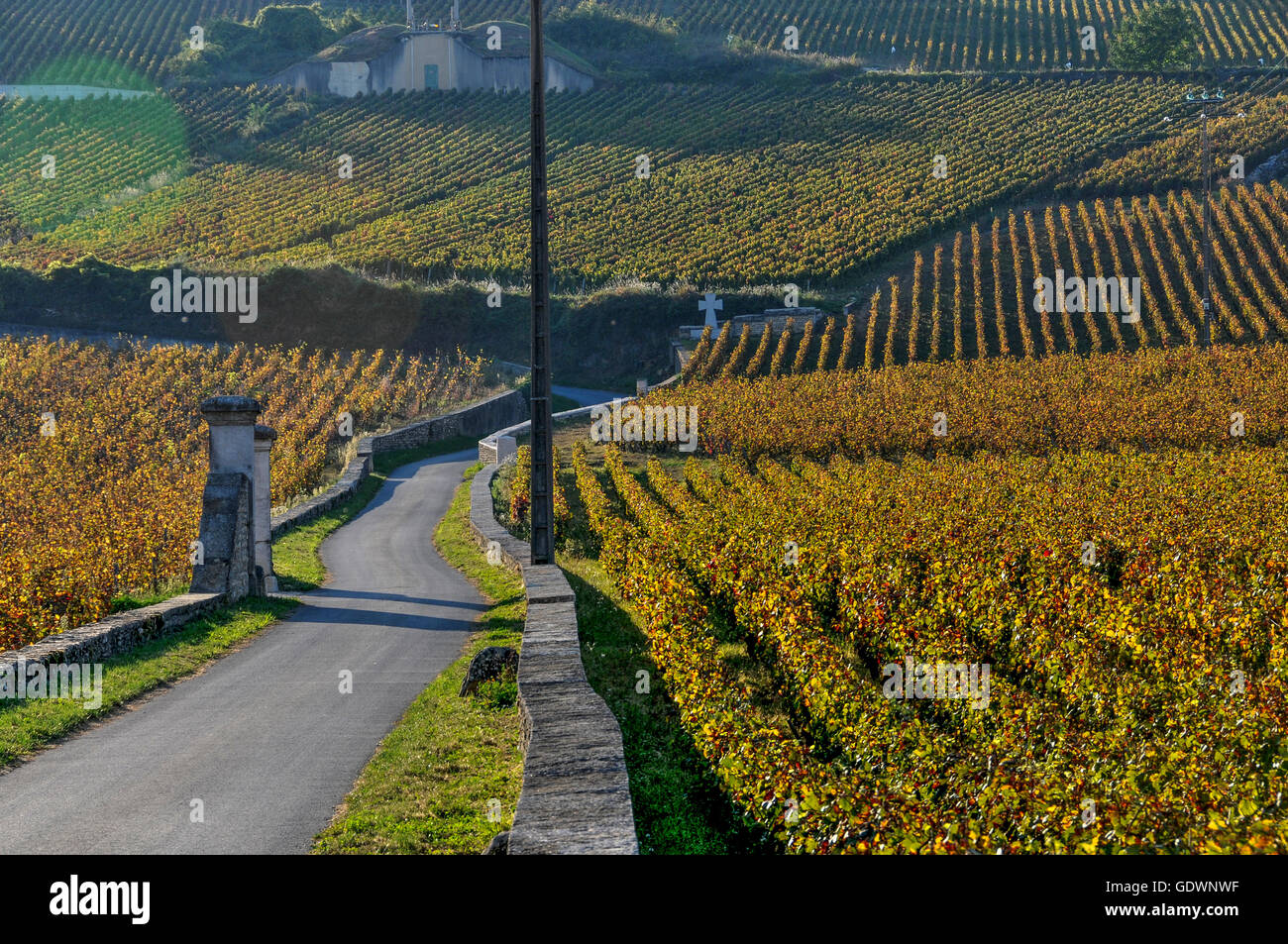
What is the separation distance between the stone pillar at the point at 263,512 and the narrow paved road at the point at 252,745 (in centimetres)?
80

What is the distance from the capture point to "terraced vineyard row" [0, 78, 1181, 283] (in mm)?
61812

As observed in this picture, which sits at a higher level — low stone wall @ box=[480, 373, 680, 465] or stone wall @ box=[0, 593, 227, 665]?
low stone wall @ box=[480, 373, 680, 465]

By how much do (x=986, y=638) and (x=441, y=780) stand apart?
19.7 ft

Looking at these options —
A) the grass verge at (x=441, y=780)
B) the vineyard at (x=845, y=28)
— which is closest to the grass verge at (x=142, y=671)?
the grass verge at (x=441, y=780)

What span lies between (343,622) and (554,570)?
3.26m

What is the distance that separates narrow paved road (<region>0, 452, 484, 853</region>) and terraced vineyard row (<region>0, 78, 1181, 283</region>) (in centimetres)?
4390

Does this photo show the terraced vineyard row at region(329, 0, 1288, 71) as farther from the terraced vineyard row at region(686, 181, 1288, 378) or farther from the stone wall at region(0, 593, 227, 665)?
the stone wall at region(0, 593, 227, 665)

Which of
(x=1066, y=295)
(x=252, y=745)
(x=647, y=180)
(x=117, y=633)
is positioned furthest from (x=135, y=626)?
(x=647, y=180)

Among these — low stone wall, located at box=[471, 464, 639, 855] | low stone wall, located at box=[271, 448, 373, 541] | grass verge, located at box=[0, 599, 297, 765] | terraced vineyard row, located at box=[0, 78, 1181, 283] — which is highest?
terraced vineyard row, located at box=[0, 78, 1181, 283]

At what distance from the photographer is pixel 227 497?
1641 centimetres

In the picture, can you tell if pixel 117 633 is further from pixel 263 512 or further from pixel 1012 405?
pixel 1012 405

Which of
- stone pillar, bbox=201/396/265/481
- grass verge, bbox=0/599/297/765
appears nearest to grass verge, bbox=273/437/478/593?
grass verge, bbox=0/599/297/765
